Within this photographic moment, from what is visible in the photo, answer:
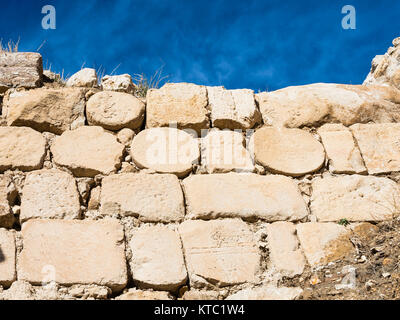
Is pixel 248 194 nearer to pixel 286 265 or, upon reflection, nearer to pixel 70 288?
pixel 286 265

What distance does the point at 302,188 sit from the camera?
343 centimetres

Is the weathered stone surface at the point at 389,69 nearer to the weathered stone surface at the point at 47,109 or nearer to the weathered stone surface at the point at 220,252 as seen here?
the weathered stone surface at the point at 220,252

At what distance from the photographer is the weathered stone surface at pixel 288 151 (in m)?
3.47

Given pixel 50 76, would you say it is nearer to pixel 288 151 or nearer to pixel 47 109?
pixel 47 109

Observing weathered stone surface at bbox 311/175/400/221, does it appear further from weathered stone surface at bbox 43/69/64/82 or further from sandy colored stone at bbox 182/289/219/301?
weathered stone surface at bbox 43/69/64/82

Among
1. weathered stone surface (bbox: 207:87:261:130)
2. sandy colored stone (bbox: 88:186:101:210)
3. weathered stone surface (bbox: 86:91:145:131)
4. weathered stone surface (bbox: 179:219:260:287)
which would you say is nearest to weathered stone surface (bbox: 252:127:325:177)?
weathered stone surface (bbox: 207:87:261:130)

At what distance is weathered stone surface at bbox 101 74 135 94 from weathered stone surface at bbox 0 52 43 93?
1.53 ft

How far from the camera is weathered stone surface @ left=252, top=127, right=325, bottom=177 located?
3471 millimetres

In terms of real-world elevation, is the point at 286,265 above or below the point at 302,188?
below

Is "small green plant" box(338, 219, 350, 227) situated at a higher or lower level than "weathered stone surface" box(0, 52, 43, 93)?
lower

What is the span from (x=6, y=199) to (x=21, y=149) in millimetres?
383

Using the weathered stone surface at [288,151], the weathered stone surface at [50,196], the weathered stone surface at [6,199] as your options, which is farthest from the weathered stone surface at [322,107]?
the weathered stone surface at [6,199]
